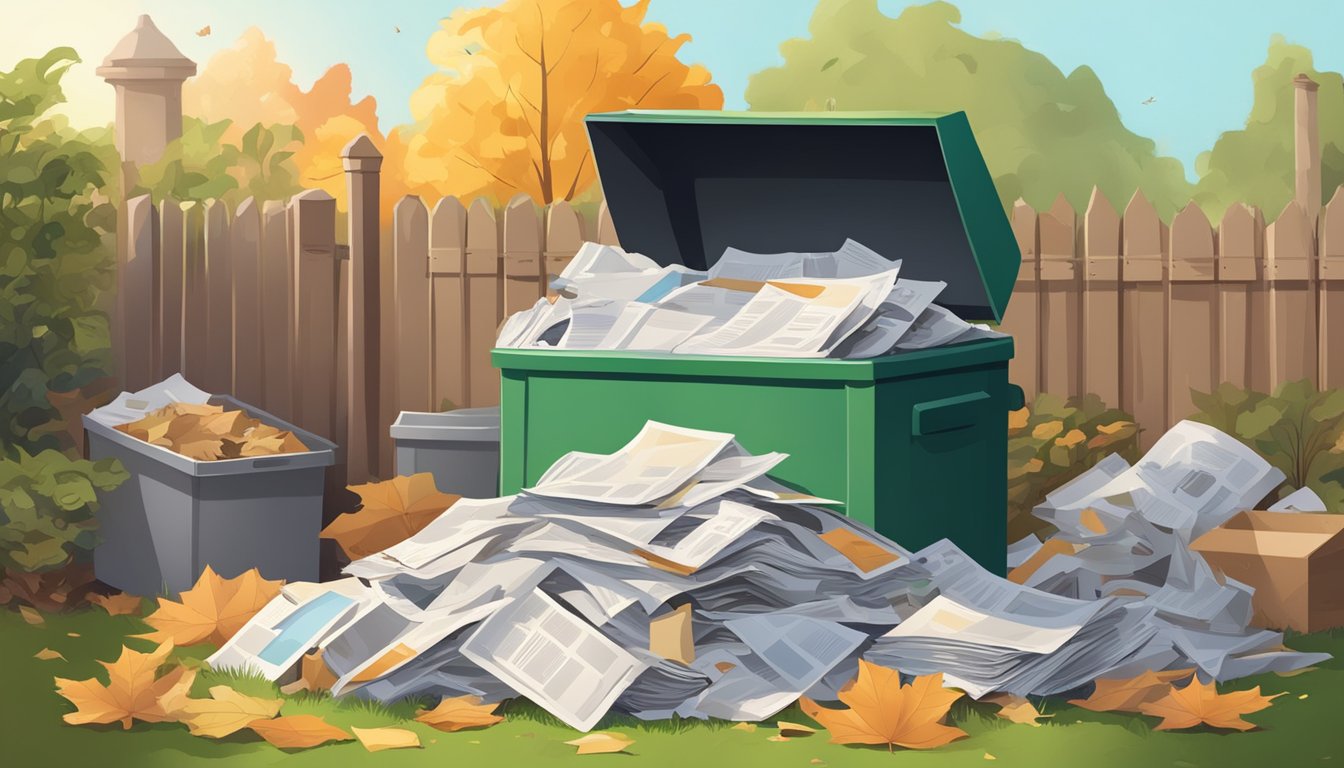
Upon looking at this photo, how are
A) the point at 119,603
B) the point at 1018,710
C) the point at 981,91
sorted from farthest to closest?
the point at 981,91 → the point at 119,603 → the point at 1018,710

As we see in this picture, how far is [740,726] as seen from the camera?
4812 millimetres

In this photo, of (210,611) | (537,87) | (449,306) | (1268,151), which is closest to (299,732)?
(210,611)

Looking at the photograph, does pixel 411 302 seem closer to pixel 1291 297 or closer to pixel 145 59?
pixel 1291 297

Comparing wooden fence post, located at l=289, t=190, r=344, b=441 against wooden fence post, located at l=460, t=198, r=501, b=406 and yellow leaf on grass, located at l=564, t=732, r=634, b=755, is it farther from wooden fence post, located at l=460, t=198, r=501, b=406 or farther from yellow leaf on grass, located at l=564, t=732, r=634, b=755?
yellow leaf on grass, located at l=564, t=732, r=634, b=755

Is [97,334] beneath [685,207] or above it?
beneath

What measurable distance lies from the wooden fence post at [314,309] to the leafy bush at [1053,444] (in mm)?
3089

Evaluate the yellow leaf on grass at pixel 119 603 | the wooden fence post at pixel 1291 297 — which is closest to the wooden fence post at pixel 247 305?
the yellow leaf on grass at pixel 119 603

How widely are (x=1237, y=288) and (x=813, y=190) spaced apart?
3208 mm

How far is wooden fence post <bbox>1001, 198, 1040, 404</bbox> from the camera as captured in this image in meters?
8.58

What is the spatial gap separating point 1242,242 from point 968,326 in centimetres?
321

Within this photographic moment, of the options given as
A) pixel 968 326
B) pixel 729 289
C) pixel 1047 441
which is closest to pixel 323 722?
pixel 729 289

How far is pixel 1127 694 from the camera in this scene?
16.3 ft

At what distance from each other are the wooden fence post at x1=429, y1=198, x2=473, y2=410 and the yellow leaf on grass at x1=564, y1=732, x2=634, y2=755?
3639mm

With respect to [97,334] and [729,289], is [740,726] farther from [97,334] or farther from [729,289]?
[97,334]
